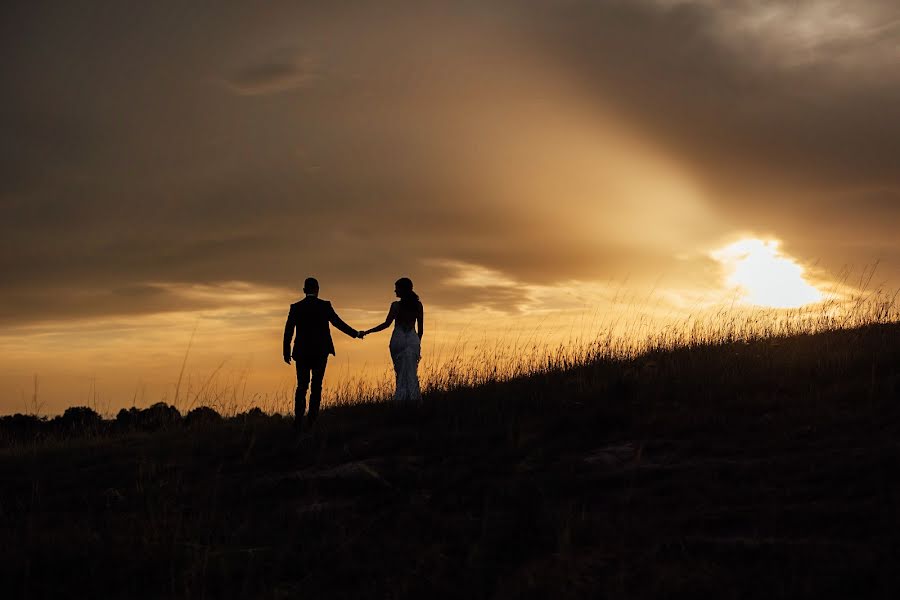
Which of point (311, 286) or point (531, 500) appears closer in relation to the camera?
point (531, 500)

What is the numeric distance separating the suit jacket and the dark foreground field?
1.34 m

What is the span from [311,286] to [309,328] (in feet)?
2.22

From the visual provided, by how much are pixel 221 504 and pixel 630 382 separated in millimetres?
6528

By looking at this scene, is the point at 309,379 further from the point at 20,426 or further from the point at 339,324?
the point at 20,426

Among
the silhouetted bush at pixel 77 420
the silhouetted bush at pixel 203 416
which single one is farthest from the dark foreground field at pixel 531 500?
the silhouetted bush at pixel 77 420

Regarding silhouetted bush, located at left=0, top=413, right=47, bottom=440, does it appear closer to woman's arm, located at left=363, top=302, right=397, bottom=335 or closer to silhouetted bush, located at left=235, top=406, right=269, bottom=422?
silhouetted bush, located at left=235, top=406, right=269, bottom=422

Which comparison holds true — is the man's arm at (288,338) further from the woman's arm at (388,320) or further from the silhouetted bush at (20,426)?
the silhouetted bush at (20,426)

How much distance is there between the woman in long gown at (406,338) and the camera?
14.1 meters

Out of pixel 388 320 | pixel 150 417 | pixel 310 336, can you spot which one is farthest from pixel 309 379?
pixel 150 417

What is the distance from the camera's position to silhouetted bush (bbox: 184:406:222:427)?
16852mm

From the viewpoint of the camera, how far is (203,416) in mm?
17344

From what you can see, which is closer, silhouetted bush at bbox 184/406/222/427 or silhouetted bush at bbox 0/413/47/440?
silhouetted bush at bbox 184/406/222/427

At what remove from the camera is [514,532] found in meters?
6.68

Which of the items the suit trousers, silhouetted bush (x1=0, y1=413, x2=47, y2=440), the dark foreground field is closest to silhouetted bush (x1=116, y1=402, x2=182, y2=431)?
silhouetted bush (x1=0, y1=413, x2=47, y2=440)
